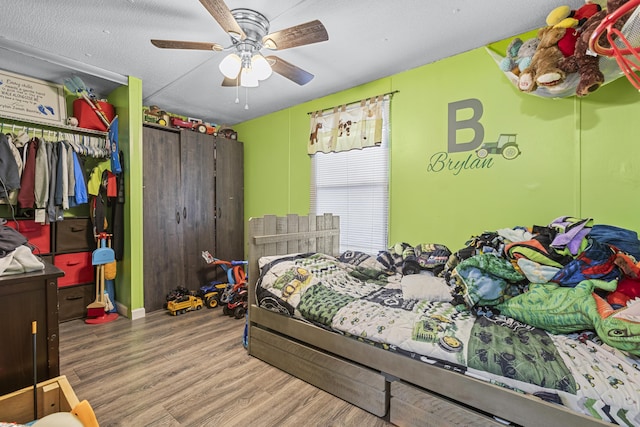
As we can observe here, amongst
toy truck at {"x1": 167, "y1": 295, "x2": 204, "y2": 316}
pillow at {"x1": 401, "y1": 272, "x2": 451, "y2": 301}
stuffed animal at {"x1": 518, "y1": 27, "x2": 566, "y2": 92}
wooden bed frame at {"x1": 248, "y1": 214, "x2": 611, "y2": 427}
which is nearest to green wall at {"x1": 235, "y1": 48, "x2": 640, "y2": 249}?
stuffed animal at {"x1": 518, "y1": 27, "x2": 566, "y2": 92}

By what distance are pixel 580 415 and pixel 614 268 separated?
2.81 ft

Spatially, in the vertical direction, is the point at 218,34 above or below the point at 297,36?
above

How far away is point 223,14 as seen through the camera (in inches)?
61.1

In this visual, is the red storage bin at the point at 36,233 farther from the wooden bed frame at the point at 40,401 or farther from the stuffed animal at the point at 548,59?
the stuffed animal at the point at 548,59

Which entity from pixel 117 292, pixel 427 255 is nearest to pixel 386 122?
pixel 427 255

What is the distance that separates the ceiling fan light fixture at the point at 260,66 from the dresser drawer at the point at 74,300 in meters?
2.94

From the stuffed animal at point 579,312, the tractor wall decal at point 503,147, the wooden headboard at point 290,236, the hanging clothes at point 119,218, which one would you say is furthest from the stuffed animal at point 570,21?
the hanging clothes at point 119,218

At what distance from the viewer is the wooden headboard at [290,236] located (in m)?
2.35

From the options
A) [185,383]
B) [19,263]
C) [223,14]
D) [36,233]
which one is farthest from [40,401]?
[36,233]

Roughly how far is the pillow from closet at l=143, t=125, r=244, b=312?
272 cm

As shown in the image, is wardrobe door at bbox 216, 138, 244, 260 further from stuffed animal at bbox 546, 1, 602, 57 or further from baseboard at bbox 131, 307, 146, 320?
stuffed animal at bbox 546, 1, 602, 57

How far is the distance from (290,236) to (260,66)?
4.54 ft

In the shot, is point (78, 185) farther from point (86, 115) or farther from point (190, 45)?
point (190, 45)

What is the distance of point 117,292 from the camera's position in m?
3.29
